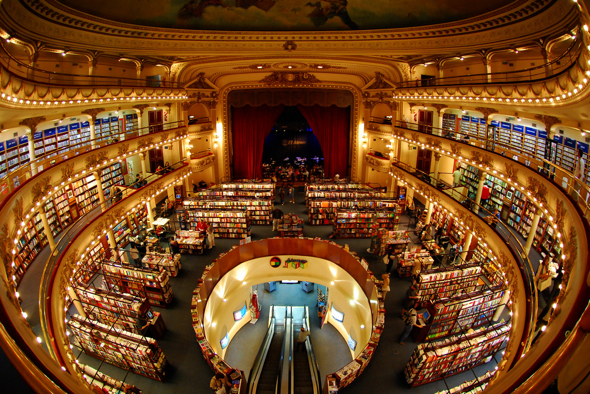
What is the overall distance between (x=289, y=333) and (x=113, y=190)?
29.0 ft

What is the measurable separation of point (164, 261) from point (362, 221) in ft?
24.2

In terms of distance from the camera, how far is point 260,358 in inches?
396

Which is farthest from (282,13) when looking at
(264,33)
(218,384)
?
(218,384)

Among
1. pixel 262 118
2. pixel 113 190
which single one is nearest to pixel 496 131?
pixel 262 118

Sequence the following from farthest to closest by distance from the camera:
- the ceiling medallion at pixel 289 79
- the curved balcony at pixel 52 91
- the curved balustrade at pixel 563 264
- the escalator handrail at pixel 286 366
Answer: the ceiling medallion at pixel 289 79, the escalator handrail at pixel 286 366, the curved balcony at pixel 52 91, the curved balustrade at pixel 563 264

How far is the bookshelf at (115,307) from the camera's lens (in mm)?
7695

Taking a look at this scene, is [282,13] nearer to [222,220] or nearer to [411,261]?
[222,220]

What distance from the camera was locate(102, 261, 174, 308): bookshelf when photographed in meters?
8.70

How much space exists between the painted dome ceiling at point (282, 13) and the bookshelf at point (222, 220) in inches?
263

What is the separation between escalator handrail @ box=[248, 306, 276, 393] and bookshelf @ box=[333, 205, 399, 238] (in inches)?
173

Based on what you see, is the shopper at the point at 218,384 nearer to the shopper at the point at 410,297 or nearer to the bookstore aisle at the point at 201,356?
the bookstore aisle at the point at 201,356

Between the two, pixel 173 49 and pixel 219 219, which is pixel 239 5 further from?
pixel 219 219

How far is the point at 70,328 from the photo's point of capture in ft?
24.1

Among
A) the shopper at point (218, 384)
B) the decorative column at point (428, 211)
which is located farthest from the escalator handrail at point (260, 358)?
the decorative column at point (428, 211)
